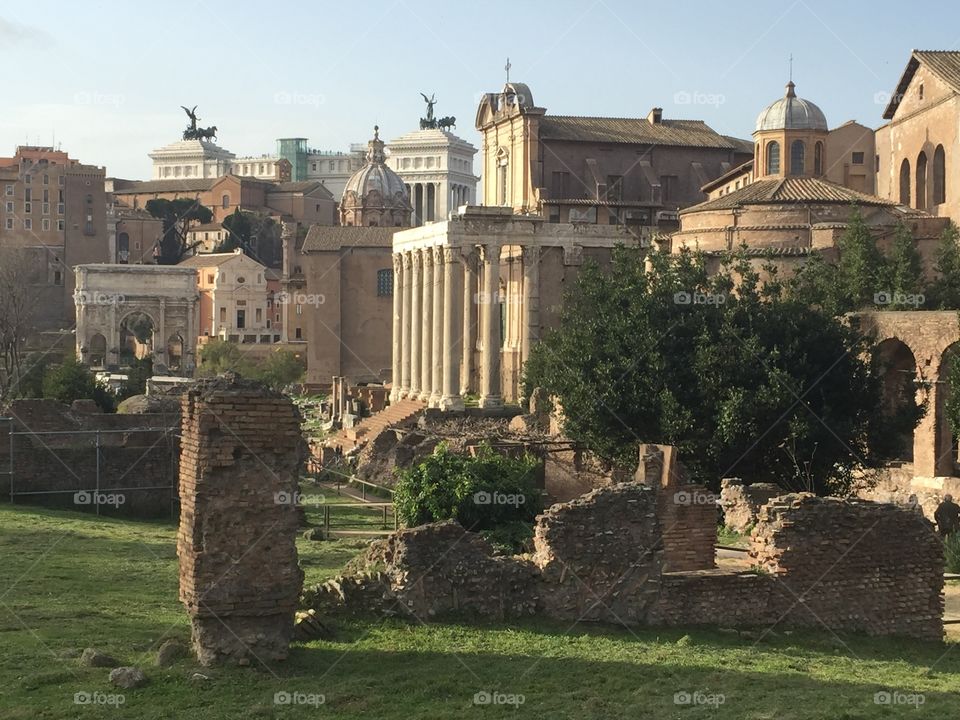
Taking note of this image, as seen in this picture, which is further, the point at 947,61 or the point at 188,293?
the point at 188,293

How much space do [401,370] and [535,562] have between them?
126 ft

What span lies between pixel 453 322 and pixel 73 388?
1170cm

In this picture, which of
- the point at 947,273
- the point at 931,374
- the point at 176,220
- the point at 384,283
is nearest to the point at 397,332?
the point at 384,283

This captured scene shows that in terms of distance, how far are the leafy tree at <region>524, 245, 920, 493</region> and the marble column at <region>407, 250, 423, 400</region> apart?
876 inches

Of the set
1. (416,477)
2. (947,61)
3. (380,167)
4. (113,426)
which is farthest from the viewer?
(380,167)

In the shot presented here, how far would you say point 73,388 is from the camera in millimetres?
45531

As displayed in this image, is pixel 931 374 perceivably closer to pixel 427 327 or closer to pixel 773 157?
pixel 773 157

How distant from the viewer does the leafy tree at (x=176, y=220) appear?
12081cm

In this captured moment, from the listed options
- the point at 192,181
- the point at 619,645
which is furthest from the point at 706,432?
the point at 192,181

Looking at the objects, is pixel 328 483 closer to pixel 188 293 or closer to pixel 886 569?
pixel 886 569

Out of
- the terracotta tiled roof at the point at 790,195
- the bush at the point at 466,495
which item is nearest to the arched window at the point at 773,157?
the terracotta tiled roof at the point at 790,195

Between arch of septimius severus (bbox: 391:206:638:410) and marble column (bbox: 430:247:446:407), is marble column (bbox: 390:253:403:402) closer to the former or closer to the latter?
arch of septimius severus (bbox: 391:206:638:410)

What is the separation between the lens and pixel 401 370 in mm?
53500

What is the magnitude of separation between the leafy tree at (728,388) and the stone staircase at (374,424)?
16.4 meters
